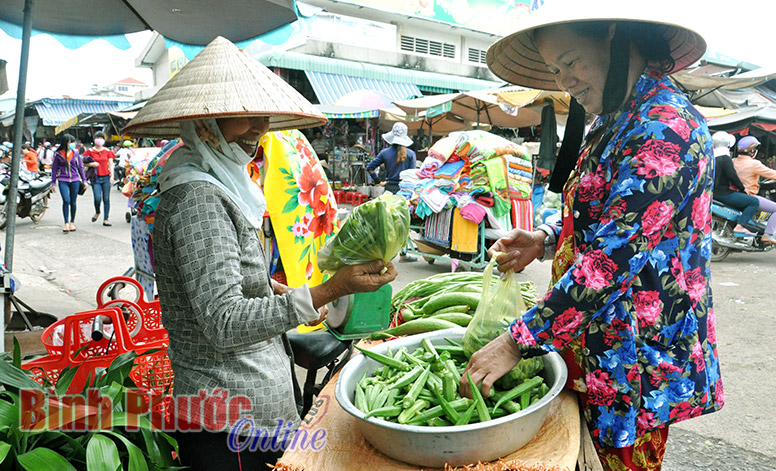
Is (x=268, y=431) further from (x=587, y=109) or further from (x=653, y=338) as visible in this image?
(x=587, y=109)

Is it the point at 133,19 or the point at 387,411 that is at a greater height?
the point at 133,19

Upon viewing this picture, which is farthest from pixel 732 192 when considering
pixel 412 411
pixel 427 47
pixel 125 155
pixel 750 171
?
pixel 427 47

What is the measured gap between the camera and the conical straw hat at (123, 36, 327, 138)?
1.61m

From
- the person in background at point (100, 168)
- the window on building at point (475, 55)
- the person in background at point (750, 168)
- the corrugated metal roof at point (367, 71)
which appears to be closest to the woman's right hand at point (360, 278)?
the person in background at point (750, 168)

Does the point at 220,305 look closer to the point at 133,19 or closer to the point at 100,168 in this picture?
the point at 133,19

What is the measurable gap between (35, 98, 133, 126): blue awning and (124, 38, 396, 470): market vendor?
34.8 meters

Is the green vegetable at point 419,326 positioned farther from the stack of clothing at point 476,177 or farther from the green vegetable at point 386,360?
the stack of clothing at point 476,177

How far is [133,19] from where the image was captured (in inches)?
160

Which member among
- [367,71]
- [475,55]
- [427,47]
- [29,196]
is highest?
[427,47]

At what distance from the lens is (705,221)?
1344 millimetres

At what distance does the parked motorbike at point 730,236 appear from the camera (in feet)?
26.2

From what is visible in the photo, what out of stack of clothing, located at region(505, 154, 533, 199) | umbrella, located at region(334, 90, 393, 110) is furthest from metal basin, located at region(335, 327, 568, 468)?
umbrella, located at region(334, 90, 393, 110)

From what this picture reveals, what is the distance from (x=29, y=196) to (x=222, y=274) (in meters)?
12.4

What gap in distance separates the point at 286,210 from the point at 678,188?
2746 millimetres
